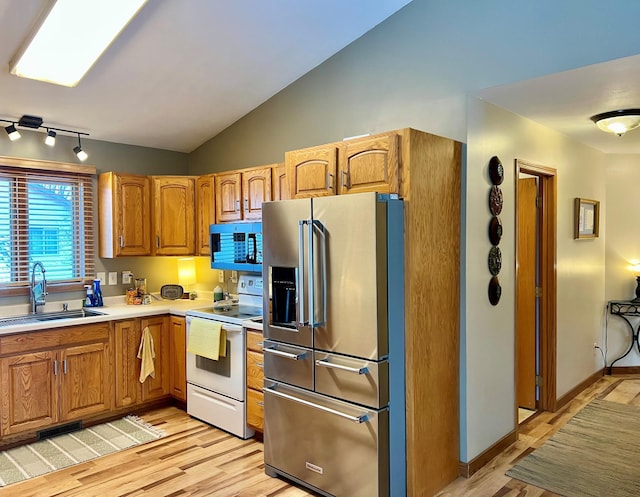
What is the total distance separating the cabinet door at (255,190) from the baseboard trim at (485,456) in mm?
2340

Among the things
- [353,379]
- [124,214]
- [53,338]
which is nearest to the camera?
[353,379]

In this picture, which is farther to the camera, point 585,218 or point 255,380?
point 585,218

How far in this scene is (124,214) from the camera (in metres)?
4.31

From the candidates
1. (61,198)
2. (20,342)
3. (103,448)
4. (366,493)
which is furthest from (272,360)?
(61,198)

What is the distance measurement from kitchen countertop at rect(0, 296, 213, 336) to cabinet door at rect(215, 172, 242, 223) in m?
0.85

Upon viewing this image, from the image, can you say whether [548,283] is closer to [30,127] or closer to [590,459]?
[590,459]

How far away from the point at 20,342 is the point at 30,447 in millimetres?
770

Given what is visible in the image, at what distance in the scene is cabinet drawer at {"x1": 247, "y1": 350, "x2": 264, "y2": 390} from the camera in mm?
3427

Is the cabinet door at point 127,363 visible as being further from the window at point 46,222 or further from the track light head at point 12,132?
the track light head at point 12,132

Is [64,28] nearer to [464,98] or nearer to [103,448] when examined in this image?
[464,98]

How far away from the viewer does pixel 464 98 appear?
9.90ft

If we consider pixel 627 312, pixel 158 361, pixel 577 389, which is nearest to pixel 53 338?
pixel 158 361

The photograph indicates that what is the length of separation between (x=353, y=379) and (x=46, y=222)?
3.09 m

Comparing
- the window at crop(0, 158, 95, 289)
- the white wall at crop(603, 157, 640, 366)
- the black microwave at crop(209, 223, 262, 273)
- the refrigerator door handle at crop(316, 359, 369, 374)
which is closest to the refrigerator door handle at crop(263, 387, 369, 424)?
the refrigerator door handle at crop(316, 359, 369, 374)
